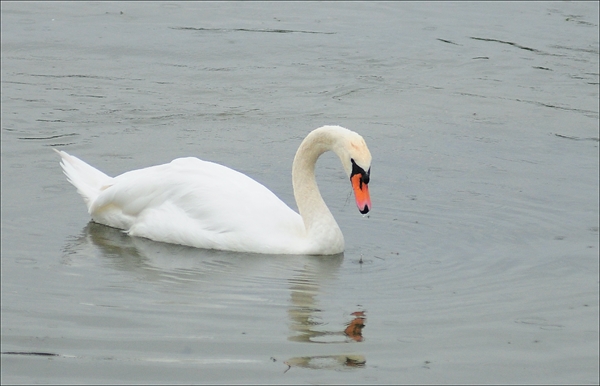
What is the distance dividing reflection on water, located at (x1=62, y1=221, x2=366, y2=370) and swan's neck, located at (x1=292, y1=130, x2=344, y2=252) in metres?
Answer: 0.17

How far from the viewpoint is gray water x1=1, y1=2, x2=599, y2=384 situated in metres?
6.54

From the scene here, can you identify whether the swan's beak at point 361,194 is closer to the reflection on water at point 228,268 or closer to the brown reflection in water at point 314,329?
the reflection on water at point 228,268

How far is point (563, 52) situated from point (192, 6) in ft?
19.8

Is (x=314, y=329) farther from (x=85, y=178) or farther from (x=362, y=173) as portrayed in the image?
(x=85, y=178)

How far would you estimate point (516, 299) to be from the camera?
756 cm

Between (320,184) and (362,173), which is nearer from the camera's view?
(362,173)

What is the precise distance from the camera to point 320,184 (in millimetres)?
10297

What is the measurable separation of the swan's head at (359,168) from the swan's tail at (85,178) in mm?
2278

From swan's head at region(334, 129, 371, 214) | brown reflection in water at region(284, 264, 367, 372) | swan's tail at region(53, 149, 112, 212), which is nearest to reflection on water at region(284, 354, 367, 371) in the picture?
brown reflection in water at region(284, 264, 367, 372)

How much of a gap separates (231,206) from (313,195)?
2.11 ft

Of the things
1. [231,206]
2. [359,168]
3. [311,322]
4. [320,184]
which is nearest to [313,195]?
[231,206]

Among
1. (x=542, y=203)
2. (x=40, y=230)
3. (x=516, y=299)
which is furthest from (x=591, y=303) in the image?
(x=40, y=230)

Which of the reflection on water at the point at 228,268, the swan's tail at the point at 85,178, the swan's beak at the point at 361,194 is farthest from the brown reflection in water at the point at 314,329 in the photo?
the swan's tail at the point at 85,178

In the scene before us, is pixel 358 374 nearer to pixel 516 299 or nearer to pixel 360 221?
pixel 516 299
